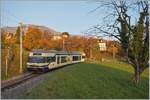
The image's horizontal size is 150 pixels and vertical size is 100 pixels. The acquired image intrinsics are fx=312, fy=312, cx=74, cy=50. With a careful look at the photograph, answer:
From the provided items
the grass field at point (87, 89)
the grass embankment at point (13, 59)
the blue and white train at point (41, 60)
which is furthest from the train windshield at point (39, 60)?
the grass field at point (87, 89)

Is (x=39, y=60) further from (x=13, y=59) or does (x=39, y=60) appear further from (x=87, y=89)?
(x=87, y=89)

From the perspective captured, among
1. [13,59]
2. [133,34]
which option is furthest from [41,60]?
[133,34]

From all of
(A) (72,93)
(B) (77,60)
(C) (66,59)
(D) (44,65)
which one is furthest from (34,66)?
(B) (77,60)

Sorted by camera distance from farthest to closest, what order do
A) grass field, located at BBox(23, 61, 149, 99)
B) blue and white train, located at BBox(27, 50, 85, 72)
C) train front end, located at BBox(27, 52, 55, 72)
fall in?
blue and white train, located at BBox(27, 50, 85, 72) < train front end, located at BBox(27, 52, 55, 72) < grass field, located at BBox(23, 61, 149, 99)

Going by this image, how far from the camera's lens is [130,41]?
18.7 m

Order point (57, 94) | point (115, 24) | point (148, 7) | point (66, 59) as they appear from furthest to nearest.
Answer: point (66, 59), point (115, 24), point (148, 7), point (57, 94)

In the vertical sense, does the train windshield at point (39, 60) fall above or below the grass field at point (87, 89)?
above

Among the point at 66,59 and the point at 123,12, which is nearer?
the point at 123,12

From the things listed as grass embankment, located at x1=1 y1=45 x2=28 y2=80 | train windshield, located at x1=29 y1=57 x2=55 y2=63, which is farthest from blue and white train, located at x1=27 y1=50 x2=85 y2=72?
grass embankment, located at x1=1 y1=45 x2=28 y2=80

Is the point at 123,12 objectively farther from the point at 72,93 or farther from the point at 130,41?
the point at 72,93

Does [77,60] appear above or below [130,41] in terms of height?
below

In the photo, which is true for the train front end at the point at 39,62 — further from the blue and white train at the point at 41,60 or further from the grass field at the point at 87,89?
the grass field at the point at 87,89

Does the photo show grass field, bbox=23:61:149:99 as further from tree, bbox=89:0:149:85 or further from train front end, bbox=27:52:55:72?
train front end, bbox=27:52:55:72

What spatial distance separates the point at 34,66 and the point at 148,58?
18765 mm
